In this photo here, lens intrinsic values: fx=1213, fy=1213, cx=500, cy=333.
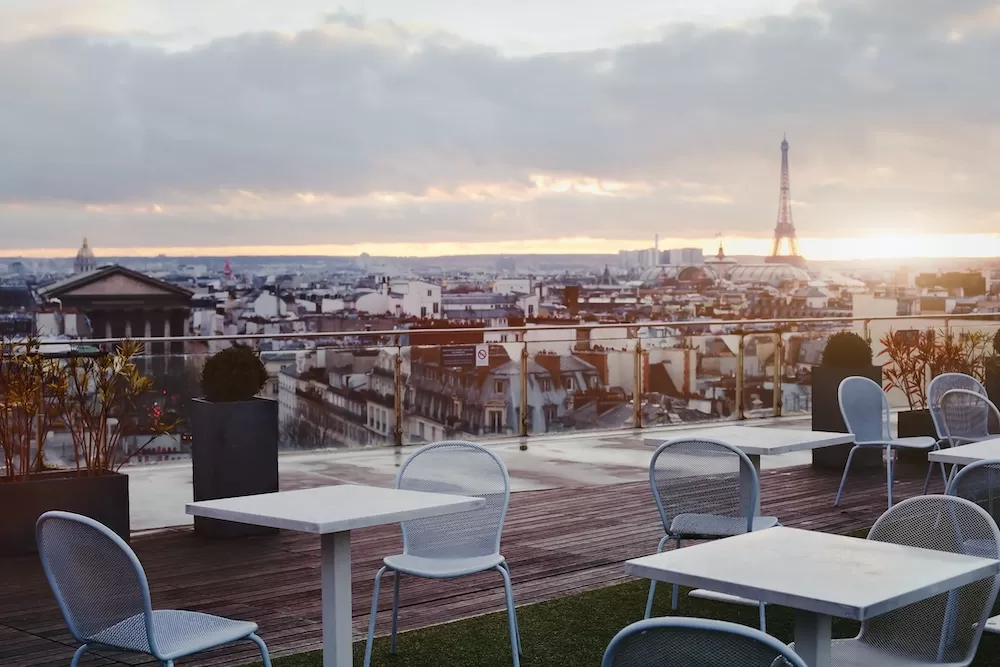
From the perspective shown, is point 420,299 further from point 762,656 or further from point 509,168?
point 762,656

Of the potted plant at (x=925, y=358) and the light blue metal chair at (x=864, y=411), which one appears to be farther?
the potted plant at (x=925, y=358)

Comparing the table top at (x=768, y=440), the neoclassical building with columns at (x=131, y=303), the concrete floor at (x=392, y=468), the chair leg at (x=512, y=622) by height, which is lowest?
the concrete floor at (x=392, y=468)

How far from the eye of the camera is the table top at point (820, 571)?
8.94ft

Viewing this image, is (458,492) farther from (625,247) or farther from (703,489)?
(625,247)

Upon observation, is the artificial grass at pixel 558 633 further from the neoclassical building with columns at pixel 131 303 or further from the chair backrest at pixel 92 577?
the neoclassical building with columns at pixel 131 303

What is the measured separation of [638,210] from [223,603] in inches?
809

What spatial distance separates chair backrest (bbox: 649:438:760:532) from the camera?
486 cm

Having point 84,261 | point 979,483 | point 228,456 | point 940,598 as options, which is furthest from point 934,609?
point 84,261

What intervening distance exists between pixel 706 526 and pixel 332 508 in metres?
1.71

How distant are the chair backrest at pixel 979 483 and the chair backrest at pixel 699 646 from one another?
237 cm

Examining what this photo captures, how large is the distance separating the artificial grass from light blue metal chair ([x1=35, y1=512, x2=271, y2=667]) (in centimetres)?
133

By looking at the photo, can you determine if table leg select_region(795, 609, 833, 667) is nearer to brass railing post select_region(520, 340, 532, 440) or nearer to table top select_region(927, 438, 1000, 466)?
table top select_region(927, 438, 1000, 466)

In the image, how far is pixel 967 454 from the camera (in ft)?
17.1

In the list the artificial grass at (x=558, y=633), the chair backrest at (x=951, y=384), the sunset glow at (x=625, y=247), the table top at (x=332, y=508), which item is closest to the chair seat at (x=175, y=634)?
the table top at (x=332, y=508)
